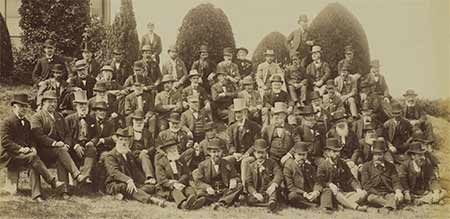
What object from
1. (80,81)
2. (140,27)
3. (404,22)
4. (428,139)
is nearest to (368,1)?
(404,22)

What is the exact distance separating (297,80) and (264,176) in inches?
37.0

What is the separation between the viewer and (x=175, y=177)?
5.58 meters

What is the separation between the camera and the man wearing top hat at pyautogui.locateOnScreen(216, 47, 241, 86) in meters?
6.00

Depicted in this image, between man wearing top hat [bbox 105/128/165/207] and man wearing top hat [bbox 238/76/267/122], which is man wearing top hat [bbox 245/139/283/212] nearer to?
man wearing top hat [bbox 238/76/267/122]

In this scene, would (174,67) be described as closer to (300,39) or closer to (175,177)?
(175,177)

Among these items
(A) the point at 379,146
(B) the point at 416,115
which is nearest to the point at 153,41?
(A) the point at 379,146

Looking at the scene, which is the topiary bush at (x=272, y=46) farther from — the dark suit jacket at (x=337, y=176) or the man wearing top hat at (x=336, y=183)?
the dark suit jacket at (x=337, y=176)

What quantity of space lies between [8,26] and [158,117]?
1428mm

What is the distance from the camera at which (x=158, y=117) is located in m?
5.77

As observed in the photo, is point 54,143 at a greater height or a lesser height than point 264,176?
greater

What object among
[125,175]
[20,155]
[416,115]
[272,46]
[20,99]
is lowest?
[125,175]

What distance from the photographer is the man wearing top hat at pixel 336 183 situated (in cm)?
572

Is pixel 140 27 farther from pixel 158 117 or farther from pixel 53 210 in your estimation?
pixel 53 210

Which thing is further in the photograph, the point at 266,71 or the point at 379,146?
the point at 266,71
